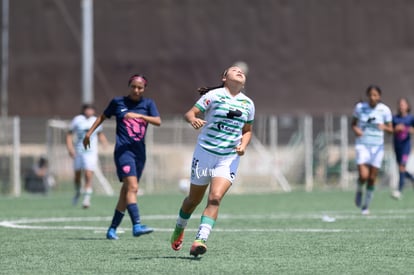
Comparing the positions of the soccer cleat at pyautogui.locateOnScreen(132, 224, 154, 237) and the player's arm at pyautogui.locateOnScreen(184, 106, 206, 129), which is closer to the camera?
the player's arm at pyautogui.locateOnScreen(184, 106, 206, 129)

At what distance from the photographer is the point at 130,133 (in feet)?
47.1

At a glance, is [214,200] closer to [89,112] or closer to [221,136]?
[221,136]

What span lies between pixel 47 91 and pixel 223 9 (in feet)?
22.1

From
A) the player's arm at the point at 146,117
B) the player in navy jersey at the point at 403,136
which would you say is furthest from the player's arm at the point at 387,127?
the player's arm at the point at 146,117

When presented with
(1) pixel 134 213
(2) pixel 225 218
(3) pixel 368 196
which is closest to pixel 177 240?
(1) pixel 134 213

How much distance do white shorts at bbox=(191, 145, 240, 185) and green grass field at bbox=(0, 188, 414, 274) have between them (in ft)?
2.76

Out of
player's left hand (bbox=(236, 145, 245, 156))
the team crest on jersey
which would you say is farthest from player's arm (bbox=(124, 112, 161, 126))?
player's left hand (bbox=(236, 145, 245, 156))

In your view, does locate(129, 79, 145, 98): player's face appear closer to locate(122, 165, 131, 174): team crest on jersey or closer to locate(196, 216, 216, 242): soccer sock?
locate(122, 165, 131, 174): team crest on jersey

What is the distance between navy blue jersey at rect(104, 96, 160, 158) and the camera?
1433 centimetres

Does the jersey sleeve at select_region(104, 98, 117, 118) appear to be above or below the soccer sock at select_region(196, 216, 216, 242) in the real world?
above

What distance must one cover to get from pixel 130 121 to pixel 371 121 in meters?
6.84

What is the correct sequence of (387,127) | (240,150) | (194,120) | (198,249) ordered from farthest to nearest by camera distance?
(387,127) → (240,150) → (194,120) → (198,249)

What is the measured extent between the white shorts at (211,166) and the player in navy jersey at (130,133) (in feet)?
9.36

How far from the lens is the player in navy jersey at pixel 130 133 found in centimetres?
1414
